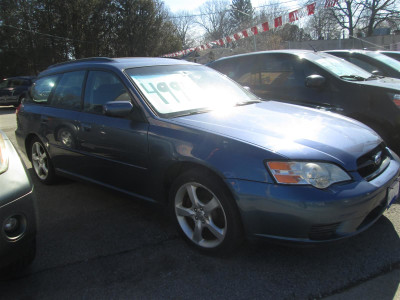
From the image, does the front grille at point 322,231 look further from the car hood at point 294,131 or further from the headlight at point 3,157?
the headlight at point 3,157

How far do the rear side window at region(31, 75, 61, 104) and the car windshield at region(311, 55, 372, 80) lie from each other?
354 cm

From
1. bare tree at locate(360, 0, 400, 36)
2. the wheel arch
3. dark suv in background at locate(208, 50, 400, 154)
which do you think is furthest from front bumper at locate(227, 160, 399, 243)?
bare tree at locate(360, 0, 400, 36)

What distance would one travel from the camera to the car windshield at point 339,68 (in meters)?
4.66

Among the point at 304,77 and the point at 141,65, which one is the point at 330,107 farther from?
the point at 141,65

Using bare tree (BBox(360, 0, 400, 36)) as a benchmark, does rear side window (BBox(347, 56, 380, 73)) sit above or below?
below

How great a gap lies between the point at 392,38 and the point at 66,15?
3419cm

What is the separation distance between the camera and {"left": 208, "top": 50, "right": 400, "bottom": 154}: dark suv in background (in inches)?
165

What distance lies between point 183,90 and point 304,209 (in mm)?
1701

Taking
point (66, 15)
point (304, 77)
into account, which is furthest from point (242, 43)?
point (304, 77)

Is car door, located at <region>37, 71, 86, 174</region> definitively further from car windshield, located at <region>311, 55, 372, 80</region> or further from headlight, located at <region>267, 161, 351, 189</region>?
car windshield, located at <region>311, 55, 372, 80</region>

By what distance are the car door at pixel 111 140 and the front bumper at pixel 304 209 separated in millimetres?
1008

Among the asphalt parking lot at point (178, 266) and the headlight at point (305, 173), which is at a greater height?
the headlight at point (305, 173)

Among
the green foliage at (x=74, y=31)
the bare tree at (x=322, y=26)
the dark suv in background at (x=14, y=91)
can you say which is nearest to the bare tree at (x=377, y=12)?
the bare tree at (x=322, y=26)

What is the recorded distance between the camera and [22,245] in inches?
82.0
